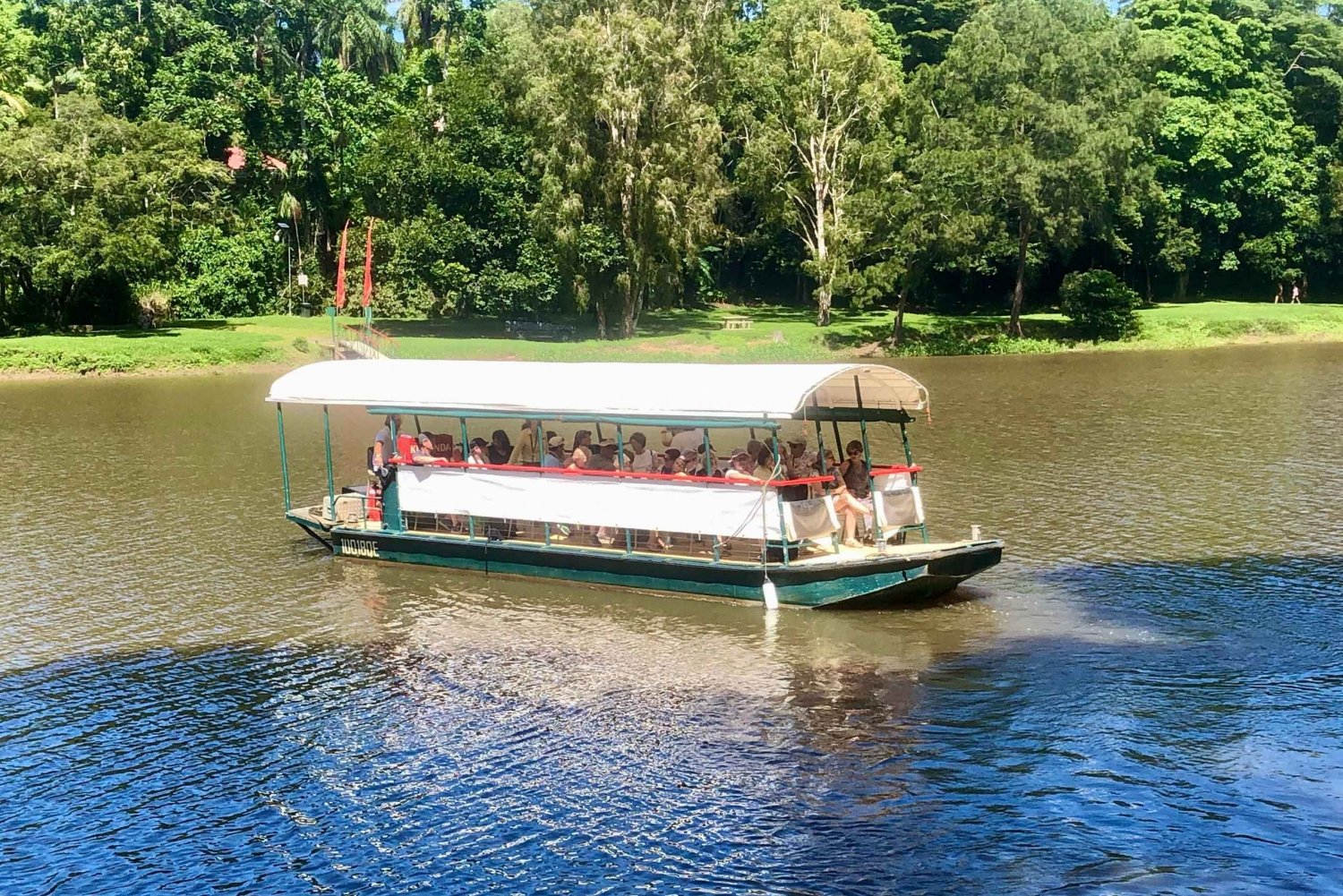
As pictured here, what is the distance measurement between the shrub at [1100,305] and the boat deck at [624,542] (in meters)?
46.9

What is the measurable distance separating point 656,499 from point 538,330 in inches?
1978

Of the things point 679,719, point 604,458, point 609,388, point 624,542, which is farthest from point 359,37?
point 679,719

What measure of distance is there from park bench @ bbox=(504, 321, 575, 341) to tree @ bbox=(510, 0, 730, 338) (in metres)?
2.61

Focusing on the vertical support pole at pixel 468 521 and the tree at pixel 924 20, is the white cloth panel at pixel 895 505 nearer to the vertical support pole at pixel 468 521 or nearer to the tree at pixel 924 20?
the vertical support pole at pixel 468 521

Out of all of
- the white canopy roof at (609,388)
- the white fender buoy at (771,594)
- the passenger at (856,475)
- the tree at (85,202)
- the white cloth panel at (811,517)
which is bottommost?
the white fender buoy at (771,594)

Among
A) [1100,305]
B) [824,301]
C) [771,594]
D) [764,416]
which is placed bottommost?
[771,594]

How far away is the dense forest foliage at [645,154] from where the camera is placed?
6288 centimetres

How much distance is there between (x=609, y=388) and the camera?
22.0 metres

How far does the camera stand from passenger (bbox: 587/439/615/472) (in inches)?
899

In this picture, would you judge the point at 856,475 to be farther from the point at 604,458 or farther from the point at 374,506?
the point at 374,506

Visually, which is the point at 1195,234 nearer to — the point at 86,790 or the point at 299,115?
the point at 299,115

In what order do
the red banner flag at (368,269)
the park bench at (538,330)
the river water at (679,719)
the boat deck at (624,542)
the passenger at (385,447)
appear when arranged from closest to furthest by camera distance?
the river water at (679,719), the boat deck at (624,542), the passenger at (385,447), the red banner flag at (368,269), the park bench at (538,330)

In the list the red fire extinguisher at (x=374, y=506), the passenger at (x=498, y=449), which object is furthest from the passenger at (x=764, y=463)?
the red fire extinguisher at (x=374, y=506)

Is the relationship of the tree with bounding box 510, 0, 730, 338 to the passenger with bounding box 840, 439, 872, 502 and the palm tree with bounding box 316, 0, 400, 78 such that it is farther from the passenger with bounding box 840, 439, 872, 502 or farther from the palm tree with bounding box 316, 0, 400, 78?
the passenger with bounding box 840, 439, 872, 502
